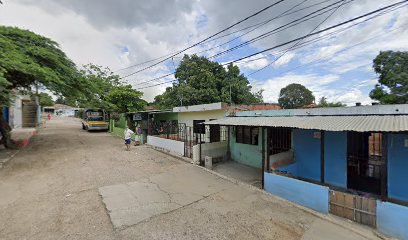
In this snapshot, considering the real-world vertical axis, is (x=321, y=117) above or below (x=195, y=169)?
above

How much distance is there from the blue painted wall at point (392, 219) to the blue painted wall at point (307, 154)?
10.9ft

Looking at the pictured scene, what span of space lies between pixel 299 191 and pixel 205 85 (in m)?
18.0

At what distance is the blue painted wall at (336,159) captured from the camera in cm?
730

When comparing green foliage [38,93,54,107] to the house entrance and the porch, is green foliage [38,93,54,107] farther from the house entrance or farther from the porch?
the house entrance

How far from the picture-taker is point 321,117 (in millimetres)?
7043

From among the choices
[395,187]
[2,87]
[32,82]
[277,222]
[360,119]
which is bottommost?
[277,222]

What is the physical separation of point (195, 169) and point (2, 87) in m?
9.40

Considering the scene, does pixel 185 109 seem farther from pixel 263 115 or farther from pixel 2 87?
pixel 2 87

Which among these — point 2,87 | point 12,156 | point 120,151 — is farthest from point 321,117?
point 12,156

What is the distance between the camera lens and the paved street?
446 cm

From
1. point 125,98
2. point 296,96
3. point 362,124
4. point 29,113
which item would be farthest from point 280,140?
point 296,96

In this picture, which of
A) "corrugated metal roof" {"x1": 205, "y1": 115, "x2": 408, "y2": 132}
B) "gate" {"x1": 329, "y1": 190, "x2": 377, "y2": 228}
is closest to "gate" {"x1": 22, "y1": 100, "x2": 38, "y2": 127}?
"corrugated metal roof" {"x1": 205, "y1": 115, "x2": 408, "y2": 132}

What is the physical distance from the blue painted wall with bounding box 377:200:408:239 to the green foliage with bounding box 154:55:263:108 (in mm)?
17562

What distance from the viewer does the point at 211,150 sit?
10.6 metres
